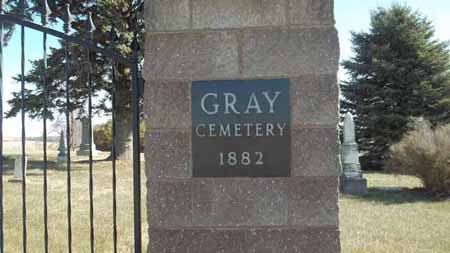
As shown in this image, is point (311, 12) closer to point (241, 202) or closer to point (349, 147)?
point (241, 202)

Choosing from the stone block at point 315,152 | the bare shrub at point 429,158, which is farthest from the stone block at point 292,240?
the bare shrub at point 429,158

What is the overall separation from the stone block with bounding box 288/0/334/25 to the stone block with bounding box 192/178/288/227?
789mm

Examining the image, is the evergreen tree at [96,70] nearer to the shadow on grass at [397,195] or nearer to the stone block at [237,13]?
the shadow on grass at [397,195]

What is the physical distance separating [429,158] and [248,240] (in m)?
8.88

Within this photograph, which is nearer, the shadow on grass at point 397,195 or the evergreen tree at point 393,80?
the shadow on grass at point 397,195

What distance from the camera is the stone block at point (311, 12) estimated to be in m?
2.23

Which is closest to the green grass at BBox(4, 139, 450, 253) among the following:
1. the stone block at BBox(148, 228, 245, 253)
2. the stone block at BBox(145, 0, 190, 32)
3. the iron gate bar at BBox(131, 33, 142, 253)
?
the iron gate bar at BBox(131, 33, 142, 253)

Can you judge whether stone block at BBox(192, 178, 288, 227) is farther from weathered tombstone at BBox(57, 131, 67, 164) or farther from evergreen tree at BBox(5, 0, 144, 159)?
weathered tombstone at BBox(57, 131, 67, 164)

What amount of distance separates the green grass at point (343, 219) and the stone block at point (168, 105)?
2991 mm

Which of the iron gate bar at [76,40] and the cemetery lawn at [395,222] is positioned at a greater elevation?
the iron gate bar at [76,40]

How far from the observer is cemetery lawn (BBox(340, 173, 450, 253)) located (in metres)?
5.32

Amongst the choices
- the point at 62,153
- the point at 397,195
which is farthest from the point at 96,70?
the point at 397,195

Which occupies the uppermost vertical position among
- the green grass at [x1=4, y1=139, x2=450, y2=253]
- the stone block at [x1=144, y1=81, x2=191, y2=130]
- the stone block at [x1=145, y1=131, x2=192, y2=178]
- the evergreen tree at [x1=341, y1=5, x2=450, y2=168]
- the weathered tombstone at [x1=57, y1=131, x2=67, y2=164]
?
the evergreen tree at [x1=341, y1=5, x2=450, y2=168]

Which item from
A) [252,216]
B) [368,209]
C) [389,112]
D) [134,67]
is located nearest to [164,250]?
[252,216]
